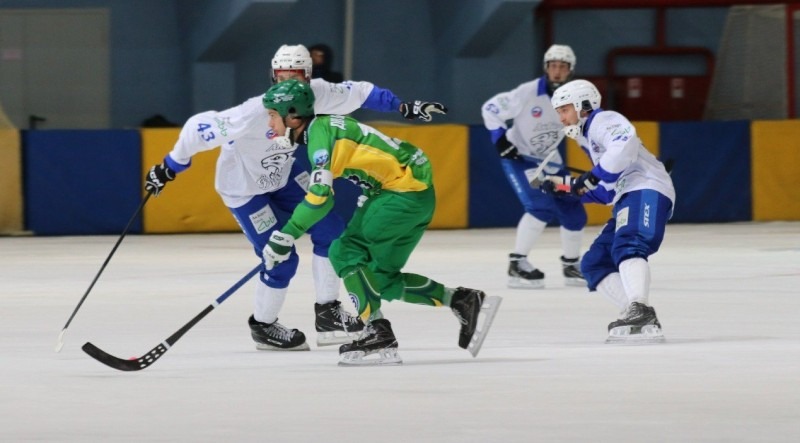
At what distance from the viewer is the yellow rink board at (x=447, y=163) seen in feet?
58.0

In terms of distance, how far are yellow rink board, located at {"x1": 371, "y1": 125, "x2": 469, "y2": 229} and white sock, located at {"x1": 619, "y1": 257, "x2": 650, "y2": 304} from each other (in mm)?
9106

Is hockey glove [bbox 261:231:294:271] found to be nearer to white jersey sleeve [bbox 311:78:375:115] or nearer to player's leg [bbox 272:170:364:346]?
player's leg [bbox 272:170:364:346]

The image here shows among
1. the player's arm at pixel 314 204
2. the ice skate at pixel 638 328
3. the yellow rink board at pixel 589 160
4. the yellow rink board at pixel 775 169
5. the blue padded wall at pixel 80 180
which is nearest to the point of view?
the player's arm at pixel 314 204

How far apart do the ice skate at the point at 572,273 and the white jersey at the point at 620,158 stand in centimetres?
311

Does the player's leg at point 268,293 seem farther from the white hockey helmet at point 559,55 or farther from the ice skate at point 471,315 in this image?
the white hockey helmet at point 559,55

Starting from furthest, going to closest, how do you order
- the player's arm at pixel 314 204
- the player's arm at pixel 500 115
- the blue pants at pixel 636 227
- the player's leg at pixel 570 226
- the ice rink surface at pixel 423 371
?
the player's arm at pixel 500 115 < the player's leg at pixel 570 226 < the blue pants at pixel 636 227 < the player's arm at pixel 314 204 < the ice rink surface at pixel 423 371

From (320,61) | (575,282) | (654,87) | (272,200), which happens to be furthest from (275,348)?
(654,87)

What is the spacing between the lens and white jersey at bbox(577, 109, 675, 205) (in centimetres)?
860

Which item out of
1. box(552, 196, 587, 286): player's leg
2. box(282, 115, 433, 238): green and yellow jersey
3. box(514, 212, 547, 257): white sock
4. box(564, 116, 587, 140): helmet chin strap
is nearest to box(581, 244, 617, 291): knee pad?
box(564, 116, 587, 140): helmet chin strap

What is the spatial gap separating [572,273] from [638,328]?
3.63 metres

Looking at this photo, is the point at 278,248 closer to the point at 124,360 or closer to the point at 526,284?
the point at 124,360

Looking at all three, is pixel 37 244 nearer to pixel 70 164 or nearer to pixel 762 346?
pixel 70 164

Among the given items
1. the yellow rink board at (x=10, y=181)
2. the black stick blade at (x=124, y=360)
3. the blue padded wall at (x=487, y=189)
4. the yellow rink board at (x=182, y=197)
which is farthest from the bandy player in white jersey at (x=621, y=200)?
the yellow rink board at (x=10, y=181)

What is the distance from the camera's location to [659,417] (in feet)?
20.1
